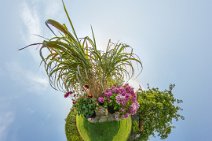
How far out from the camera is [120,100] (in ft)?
20.5

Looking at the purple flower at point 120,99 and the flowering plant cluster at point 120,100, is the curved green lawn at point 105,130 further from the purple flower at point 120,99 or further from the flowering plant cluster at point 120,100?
the purple flower at point 120,99

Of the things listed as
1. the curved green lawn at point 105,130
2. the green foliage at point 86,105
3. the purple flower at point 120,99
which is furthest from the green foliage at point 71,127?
the purple flower at point 120,99

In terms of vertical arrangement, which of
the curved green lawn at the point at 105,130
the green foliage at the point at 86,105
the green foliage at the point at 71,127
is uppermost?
the green foliage at the point at 71,127

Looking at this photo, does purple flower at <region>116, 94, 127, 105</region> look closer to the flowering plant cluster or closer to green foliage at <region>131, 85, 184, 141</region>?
the flowering plant cluster

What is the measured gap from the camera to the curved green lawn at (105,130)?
21.7 feet

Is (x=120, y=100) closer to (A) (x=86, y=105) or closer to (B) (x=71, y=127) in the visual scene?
(A) (x=86, y=105)

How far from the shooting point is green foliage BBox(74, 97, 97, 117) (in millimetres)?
6242

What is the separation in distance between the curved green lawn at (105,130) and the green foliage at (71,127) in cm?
134

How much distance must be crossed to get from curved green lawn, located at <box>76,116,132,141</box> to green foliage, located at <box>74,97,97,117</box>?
43cm

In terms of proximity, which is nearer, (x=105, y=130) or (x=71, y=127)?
(x=105, y=130)

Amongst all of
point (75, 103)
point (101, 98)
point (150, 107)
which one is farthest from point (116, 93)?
point (150, 107)

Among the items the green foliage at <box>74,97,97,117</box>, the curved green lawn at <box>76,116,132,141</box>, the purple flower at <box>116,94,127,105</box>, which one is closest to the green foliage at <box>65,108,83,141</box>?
the curved green lawn at <box>76,116,132,141</box>

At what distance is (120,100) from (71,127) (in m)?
2.73

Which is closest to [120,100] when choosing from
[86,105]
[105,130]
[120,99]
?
[120,99]
